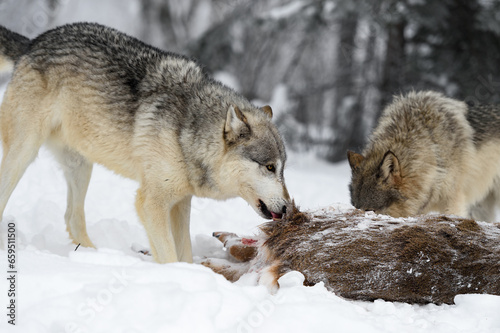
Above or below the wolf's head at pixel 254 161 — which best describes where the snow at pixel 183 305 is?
below

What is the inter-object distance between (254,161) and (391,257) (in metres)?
1.46

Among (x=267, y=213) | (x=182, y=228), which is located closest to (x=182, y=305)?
(x=267, y=213)

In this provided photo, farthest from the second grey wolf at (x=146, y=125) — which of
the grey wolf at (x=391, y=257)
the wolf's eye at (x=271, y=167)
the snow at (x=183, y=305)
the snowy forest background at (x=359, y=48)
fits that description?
the snowy forest background at (x=359, y=48)

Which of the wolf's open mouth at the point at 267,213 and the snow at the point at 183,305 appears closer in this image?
the snow at the point at 183,305

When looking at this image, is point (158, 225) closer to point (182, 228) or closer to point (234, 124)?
point (182, 228)

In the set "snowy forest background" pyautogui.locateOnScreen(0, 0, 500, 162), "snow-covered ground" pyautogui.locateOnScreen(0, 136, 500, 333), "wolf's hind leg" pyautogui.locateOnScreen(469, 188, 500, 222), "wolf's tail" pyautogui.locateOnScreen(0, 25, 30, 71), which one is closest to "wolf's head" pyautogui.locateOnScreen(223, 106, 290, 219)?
"snow-covered ground" pyautogui.locateOnScreen(0, 136, 500, 333)

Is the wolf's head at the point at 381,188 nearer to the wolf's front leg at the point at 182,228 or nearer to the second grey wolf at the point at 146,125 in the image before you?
the second grey wolf at the point at 146,125

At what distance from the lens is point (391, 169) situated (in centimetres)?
508

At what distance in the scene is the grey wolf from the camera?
307cm

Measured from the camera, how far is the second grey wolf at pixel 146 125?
4.16 m

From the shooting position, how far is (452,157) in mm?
5430

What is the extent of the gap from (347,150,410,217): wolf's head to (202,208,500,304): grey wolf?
160 centimetres

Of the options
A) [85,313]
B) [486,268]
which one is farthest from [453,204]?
[85,313]

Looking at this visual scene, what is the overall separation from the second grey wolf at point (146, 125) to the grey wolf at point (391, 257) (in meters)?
Result: 0.75
